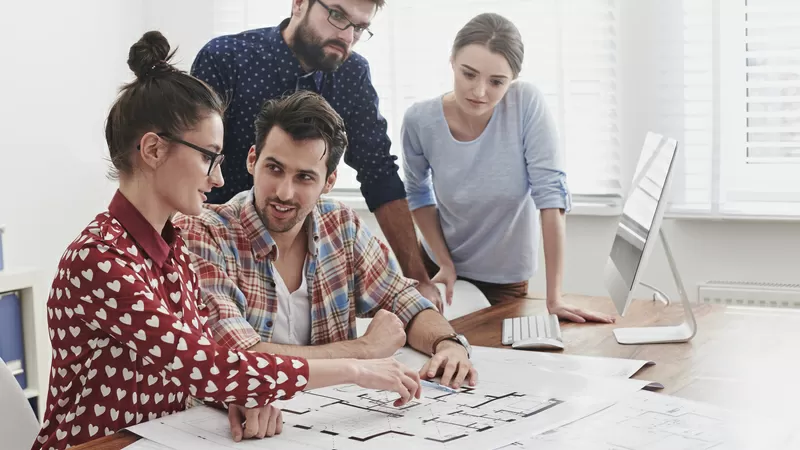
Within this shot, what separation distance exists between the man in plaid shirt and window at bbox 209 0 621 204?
176 cm

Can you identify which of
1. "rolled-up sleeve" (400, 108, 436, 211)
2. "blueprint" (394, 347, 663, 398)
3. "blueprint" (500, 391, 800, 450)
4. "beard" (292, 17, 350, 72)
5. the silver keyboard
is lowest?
"blueprint" (500, 391, 800, 450)

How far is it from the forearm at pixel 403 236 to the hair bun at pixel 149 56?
45.3 inches

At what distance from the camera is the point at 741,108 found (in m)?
3.25

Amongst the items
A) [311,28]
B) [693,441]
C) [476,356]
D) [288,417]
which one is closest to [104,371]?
[288,417]

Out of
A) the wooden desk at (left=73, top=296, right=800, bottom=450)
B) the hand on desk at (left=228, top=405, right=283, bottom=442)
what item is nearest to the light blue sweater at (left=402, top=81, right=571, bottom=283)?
the wooden desk at (left=73, top=296, right=800, bottom=450)

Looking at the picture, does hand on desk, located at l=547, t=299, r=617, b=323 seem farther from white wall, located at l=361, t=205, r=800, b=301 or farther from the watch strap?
white wall, located at l=361, t=205, r=800, b=301

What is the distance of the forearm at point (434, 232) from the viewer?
2.62 meters

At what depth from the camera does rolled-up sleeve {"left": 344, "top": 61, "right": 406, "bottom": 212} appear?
2504 millimetres

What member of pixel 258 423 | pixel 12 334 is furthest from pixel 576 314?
pixel 12 334

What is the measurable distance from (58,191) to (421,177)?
5.94ft

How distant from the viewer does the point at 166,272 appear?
1.45 metres

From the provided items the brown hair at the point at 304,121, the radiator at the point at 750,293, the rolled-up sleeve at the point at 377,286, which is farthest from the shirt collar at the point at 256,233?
the radiator at the point at 750,293

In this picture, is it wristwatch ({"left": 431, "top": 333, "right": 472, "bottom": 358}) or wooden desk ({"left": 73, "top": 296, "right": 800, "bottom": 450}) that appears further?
wristwatch ({"left": 431, "top": 333, "right": 472, "bottom": 358})

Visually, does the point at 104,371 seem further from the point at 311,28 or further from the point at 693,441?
the point at 311,28
